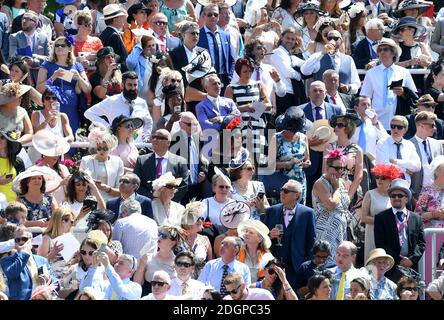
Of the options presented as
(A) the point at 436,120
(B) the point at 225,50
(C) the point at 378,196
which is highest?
(C) the point at 378,196

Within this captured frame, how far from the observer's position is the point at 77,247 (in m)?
18.3

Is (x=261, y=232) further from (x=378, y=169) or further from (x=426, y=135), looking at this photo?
(x=426, y=135)

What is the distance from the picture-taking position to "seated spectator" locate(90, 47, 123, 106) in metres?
21.8

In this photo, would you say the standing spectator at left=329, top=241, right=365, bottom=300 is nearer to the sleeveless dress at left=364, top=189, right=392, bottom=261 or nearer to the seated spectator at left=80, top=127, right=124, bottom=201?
the sleeveless dress at left=364, top=189, right=392, bottom=261

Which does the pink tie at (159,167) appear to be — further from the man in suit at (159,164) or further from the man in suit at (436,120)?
the man in suit at (436,120)

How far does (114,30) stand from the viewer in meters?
23.0

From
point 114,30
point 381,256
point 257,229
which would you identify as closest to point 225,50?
point 114,30

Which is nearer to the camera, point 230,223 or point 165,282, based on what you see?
point 165,282

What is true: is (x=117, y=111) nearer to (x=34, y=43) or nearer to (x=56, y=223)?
(x=34, y=43)

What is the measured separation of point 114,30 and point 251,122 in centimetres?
252

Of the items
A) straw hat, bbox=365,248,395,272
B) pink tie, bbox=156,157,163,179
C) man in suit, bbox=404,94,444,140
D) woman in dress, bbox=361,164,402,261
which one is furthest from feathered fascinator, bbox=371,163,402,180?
man in suit, bbox=404,94,444,140
